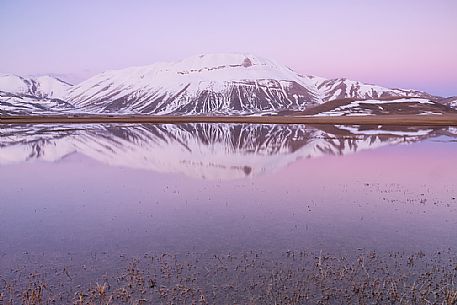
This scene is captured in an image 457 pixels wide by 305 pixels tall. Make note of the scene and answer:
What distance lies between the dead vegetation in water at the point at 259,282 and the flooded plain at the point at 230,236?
0.20ft

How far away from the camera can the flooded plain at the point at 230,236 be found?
13891mm

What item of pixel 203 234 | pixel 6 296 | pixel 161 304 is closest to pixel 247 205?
pixel 203 234

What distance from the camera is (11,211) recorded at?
80.8 ft

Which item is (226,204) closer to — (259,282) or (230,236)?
(230,236)

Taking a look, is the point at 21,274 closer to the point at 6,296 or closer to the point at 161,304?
the point at 6,296

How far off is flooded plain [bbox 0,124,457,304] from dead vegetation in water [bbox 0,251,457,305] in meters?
0.06

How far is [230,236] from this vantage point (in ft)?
63.7

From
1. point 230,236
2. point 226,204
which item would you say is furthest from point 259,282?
point 226,204

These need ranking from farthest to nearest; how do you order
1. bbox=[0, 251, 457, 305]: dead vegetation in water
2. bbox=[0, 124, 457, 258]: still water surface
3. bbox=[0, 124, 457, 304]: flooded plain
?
bbox=[0, 124, 457, 258]: still water surface, bbox=[0, 124, 457, 304]: flooded plain, bbox=[0, 251, 457, 305]: dead vegetation in water

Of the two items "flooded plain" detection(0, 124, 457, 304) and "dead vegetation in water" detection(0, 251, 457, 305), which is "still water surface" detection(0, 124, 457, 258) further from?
"dead vegetation in water" detection(0, 251, 457, 305)

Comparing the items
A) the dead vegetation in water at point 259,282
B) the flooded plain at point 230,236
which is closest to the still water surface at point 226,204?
the flooded plain at point 230,236

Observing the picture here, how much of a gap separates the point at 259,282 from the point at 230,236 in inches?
200

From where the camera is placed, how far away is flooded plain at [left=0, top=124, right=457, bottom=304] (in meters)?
13.9

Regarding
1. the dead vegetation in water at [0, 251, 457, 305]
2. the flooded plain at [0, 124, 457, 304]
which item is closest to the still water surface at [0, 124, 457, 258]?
the flooded plain at [0, 124, 457, 304]
